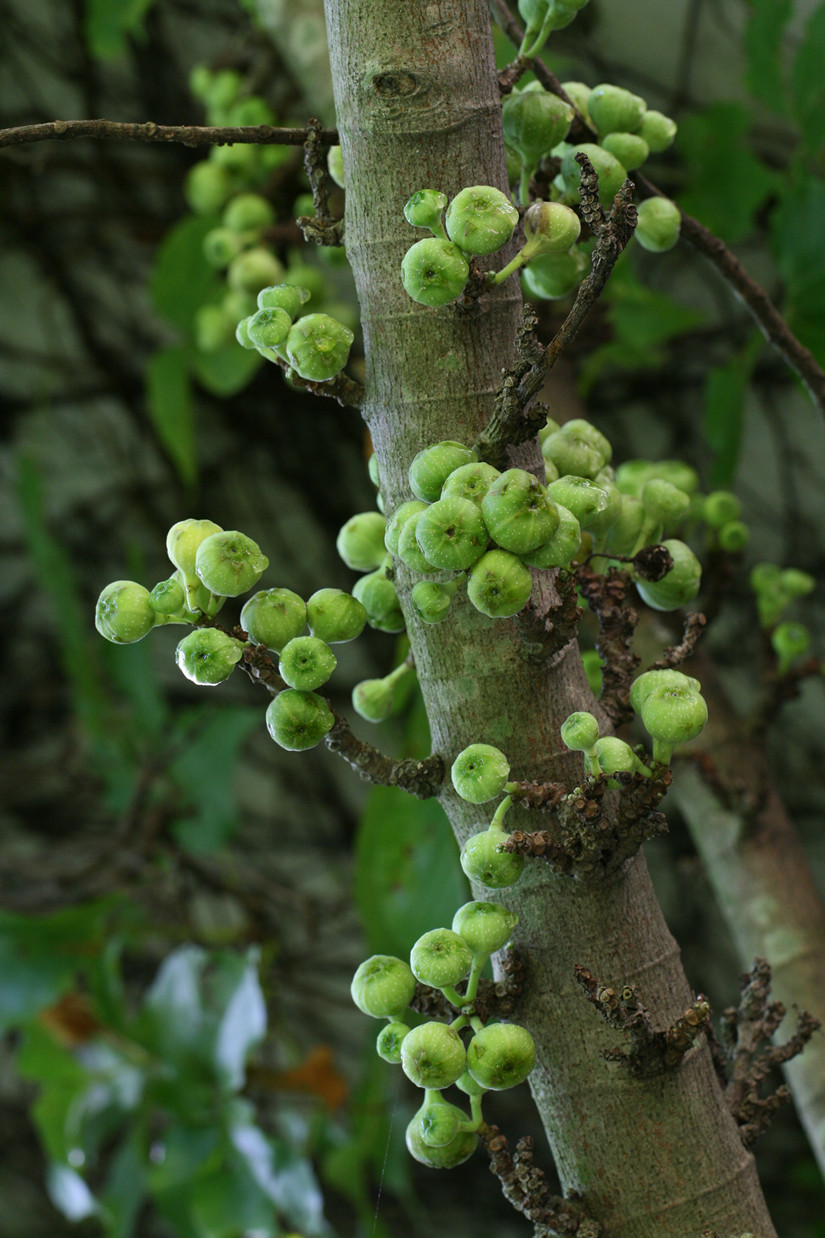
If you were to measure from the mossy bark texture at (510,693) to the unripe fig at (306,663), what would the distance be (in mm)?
47

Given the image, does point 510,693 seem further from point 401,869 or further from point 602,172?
point 401,869

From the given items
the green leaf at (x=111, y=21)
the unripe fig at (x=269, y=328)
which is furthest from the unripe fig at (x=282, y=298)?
the green leaf at (x=111, y=21)

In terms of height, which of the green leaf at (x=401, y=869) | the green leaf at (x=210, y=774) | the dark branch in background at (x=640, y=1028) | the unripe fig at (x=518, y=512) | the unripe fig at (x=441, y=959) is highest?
the unripe fig at (x=518, y=512)

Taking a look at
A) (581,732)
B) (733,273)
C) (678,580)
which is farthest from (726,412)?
(581,732)

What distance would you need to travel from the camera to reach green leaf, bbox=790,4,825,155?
87 cm

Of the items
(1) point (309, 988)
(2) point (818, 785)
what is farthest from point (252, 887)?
(2) point (818, 785)

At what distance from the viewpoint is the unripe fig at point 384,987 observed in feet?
1.23

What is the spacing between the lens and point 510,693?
0.38m

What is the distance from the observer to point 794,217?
0.87 meters

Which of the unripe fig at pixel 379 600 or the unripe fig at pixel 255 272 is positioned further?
the unripe fig at pixel 255 272

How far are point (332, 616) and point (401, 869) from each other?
533 mm

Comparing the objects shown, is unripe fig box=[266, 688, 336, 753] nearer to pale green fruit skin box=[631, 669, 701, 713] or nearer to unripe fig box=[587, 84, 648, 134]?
pale green fruit skin box=[631, 669, 701, 713]

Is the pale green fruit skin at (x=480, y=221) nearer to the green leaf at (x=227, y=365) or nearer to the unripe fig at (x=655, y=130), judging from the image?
the unripe fig at (x=655, y=130)

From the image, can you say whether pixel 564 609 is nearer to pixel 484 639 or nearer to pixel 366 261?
pixel 484 639
